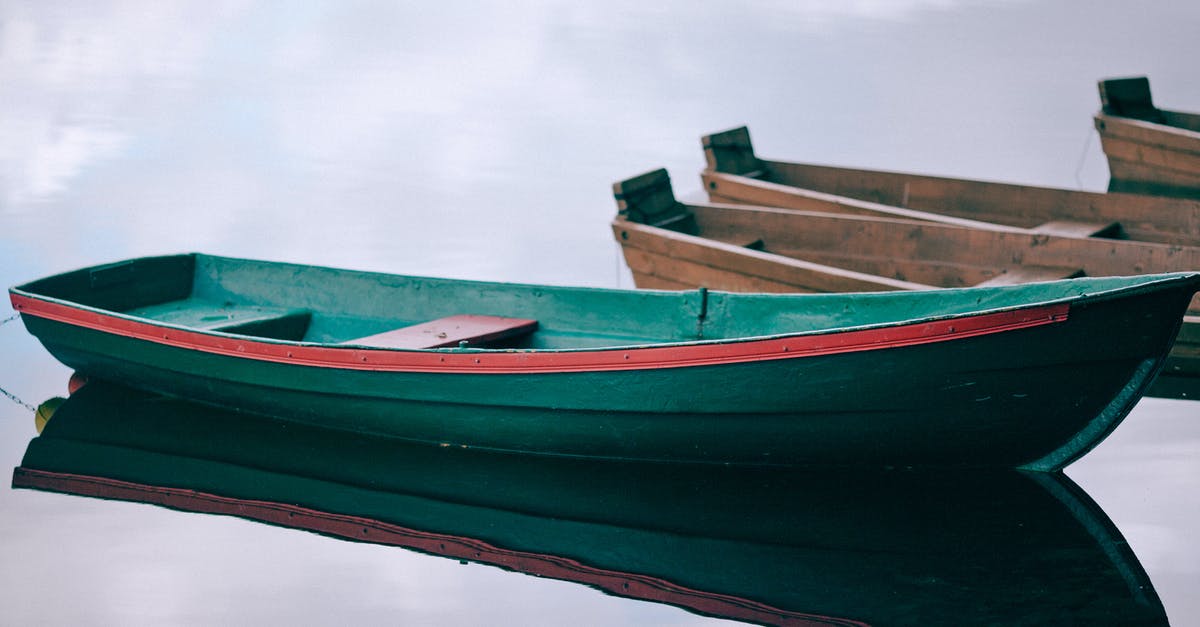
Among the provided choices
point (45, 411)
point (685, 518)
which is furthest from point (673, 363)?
point (45, 411)

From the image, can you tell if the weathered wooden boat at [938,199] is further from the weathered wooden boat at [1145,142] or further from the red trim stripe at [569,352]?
the red trim stripe at [569,352]

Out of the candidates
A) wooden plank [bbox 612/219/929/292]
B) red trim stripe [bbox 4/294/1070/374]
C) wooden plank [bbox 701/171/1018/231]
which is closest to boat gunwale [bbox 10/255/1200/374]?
red trim stripe [bbox 4/294/1070/374]

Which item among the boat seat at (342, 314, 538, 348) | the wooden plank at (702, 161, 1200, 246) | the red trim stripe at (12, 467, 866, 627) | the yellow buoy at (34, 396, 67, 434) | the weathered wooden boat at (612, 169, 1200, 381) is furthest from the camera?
the wooden plank at (702, 161, 1200, 246)

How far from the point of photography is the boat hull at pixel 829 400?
15.0 ft

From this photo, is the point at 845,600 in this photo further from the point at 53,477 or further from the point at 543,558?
the point at 53,477

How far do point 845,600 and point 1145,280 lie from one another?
1.41 m

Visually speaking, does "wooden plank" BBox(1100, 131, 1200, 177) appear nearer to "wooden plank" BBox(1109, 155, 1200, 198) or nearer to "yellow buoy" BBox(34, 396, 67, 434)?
"wooden plank" BBox(1109, 155, 1200, 198)

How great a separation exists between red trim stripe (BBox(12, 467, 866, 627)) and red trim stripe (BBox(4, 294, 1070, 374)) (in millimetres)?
635

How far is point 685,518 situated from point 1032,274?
2.66m

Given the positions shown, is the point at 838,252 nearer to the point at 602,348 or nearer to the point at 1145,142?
the point at 1145,142

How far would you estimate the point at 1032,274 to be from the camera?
6652 mm

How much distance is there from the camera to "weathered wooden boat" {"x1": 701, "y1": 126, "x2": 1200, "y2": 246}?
733 centimetres

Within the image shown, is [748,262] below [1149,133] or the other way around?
below

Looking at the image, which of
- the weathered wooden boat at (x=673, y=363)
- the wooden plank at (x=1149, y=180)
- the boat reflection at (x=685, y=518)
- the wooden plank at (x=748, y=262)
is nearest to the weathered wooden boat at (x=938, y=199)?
the wooden plank at (x=1149, y=180)
